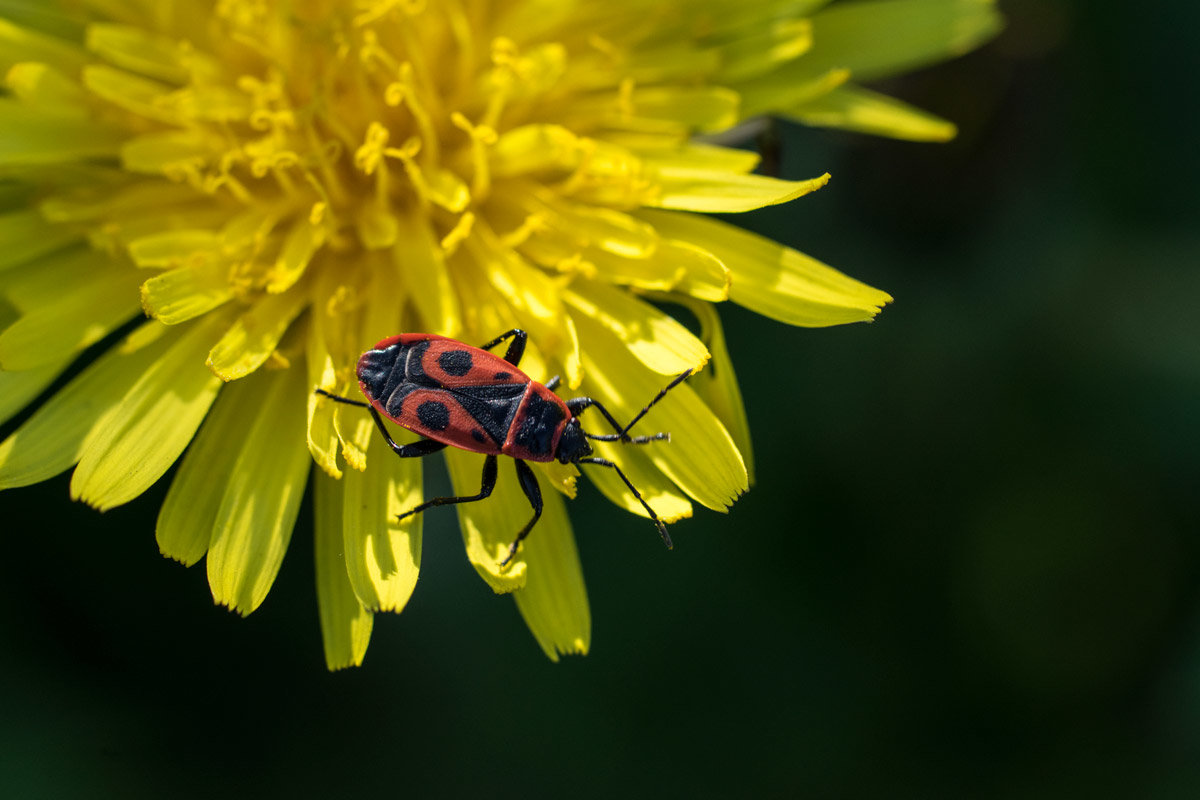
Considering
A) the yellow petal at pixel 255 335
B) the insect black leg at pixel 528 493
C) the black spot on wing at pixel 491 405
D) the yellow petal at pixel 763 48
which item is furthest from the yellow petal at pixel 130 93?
the yellow petal at pixel 763 48

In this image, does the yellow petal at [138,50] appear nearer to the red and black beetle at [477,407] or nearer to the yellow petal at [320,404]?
the yellow petal at [320,404]

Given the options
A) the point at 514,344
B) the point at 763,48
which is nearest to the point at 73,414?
the point at 514,344

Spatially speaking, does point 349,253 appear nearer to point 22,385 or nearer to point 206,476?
point 206,476

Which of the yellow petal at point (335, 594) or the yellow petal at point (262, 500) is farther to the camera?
the yellow petal at point (335, 594)

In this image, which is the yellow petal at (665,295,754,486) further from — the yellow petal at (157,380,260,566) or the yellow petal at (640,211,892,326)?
the yellow petal at (157,380,260,566)

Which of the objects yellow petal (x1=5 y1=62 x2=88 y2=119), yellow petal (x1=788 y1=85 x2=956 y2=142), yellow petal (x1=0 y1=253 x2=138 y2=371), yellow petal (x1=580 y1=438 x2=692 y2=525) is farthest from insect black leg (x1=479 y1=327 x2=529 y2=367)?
yellow petal (x1=5 y1=62 x2=88 y2=119)

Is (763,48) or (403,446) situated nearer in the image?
(403,446)

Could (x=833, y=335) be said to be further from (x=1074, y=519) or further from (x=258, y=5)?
(x=258, y=5)

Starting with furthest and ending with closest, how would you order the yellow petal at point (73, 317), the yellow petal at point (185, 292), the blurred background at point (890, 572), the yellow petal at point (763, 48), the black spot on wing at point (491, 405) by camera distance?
the blurred background at point (890, 572) < the yellow petal at point (763, 48) < the black spot on wing at point (491, 405) < the yellow petal at point (73, 317) < the yellow petal at point (185, 292)
